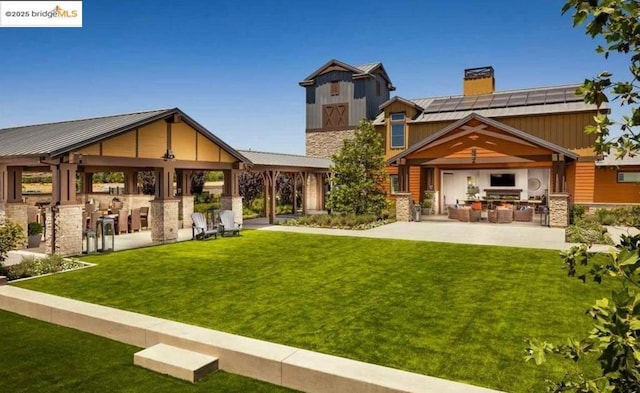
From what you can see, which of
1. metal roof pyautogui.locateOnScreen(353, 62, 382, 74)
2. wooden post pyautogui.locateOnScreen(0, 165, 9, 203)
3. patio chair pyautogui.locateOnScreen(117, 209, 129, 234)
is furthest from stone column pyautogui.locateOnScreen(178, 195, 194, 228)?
metal roof pyautogui.locateOnScreen(353, 62, 382, 74)

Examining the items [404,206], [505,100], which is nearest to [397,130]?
[505,100]

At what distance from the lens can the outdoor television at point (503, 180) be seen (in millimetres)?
25928

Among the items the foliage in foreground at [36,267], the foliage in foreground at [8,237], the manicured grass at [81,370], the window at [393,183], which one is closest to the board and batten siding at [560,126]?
the window at [393,183]

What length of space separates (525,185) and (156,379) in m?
25.5

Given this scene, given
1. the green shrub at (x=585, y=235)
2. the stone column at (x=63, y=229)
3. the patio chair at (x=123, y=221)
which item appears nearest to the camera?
the stone column at (x=63, y=229)

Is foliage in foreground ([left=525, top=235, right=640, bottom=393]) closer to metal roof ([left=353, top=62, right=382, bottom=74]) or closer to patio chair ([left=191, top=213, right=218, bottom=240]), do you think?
patio chair ([left=191, top=213, right=218, bottom=240])

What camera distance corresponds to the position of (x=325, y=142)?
32281mm

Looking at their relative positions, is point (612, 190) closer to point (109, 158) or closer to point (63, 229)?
point (109, 158)

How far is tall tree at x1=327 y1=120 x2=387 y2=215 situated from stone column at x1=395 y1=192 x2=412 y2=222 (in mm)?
841

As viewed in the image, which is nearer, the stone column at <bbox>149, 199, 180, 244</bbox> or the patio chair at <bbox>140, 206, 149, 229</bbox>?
the stone column at <bbox>149, 199, 180, 244</bbox>

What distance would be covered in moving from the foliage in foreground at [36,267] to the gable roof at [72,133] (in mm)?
2960

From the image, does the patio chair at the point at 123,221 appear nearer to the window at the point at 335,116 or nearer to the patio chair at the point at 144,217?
the patio chair at the point at 144,217

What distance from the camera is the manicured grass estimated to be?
4.81 metres

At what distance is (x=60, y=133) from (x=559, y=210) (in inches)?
Answer: 785
